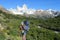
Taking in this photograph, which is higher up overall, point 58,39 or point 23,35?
point 23,35

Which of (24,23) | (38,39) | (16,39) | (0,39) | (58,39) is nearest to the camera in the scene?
(24,23)

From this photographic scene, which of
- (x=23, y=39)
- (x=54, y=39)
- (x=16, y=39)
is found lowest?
(x=54, y=39)

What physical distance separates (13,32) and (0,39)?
12.8 ft

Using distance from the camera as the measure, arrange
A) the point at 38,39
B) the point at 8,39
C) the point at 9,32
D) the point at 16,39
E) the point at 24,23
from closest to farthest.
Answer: the point at 24,23 → the point at 8,39 → the point at 16,39 → the point at 9,32 → the point at 38,39

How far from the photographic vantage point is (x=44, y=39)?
53.8 ft

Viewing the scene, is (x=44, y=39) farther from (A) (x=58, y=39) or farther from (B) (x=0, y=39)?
(B) (x=0, y=39)

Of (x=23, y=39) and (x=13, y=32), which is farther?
(x=13, y=32)

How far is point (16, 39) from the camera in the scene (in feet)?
31.2

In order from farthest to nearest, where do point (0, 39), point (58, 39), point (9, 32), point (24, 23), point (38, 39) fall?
point (58, 39), point (38, 39), point (9, 32), point (0, 39), point (24, 23)

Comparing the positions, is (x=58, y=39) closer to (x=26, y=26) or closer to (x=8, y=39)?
(x=8, y=39)

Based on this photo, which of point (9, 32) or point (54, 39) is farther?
point (54, 39)

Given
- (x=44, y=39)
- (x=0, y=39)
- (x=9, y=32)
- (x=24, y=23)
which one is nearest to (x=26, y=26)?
(x=24, y=23)

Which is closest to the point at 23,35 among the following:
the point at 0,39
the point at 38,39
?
the point at 0,39

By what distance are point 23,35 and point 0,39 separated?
362 centimetres
